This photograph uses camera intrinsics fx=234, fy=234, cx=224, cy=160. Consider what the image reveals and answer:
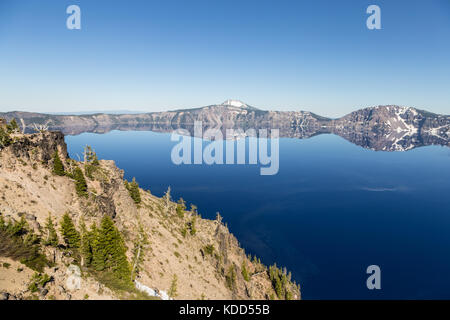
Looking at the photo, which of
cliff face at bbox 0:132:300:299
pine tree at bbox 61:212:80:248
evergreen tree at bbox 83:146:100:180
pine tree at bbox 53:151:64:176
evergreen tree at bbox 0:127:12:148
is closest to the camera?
cliff face at bbox 0:132:300:299

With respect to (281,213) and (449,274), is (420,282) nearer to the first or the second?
(449,274)

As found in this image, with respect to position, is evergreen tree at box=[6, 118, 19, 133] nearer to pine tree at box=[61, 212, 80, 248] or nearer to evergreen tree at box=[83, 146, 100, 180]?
evergreen tree at box=[83, 146, 100, 180]

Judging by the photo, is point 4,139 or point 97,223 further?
point 97,223

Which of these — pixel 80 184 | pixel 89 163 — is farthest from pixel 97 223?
pixel 89 163

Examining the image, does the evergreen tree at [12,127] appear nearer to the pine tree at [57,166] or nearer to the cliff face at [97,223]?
the cliff face at [97,223]

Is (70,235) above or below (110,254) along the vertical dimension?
above

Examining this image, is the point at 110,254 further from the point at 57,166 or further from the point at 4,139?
the point at 4,139

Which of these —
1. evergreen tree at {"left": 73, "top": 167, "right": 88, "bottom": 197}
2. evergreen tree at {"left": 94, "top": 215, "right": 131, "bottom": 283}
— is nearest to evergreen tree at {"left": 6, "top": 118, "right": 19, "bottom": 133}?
evergreen tree at {"left": 73, "top": 167, "right": 88, "bottom": 197}

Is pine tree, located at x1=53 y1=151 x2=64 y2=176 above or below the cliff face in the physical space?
above
